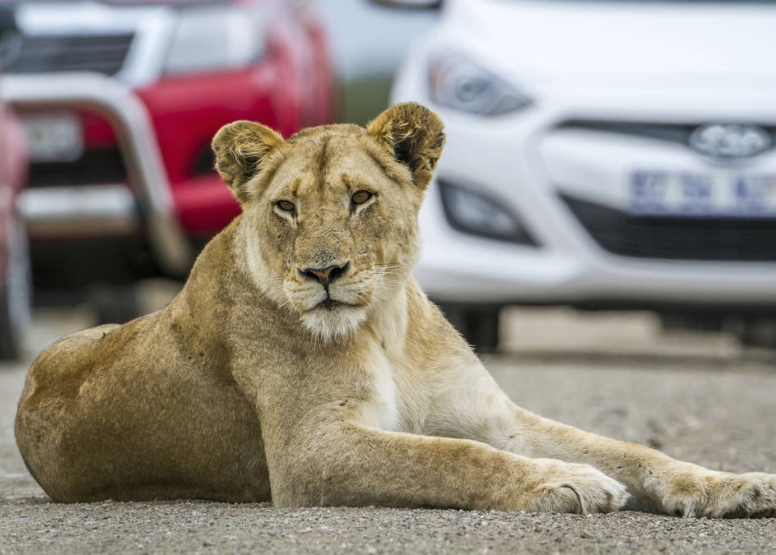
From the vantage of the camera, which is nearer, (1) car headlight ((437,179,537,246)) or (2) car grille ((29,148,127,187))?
(1) car headlight ((437,179,537,246))

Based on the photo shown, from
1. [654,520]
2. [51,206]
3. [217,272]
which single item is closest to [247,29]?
[51,206]

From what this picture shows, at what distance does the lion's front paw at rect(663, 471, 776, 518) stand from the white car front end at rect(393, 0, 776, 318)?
2.97 meters

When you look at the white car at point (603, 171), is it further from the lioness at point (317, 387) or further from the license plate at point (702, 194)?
the lioness at point (317, 387)

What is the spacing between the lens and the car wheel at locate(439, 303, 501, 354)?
22.2ft

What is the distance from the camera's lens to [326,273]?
3.40 metres

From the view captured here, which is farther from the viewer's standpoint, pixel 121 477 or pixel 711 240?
pixel 711 240

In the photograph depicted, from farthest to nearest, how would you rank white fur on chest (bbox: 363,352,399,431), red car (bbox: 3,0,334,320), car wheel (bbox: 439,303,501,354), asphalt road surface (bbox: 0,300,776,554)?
1. red car (bbox: 3,0,334,320)
2. car wheel (bbox: 439,303,501,354)
3. white fur on chest (bbox: 363,352,399,431)
4. asphalt road surface (bbox: 0,300,776,554)

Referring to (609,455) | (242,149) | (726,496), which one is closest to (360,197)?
(242,149)

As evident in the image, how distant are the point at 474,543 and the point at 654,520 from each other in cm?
55

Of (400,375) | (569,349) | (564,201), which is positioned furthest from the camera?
(569,349)

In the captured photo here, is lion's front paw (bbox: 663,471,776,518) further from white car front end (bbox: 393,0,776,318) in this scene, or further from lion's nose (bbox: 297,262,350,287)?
white car front end (bbox: 393,0,776,318)

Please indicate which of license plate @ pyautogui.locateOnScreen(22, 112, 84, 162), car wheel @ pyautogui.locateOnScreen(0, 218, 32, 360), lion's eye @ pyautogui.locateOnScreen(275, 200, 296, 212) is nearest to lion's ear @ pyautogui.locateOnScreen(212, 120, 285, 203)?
lion's eye @ pyautogui.locateOnScreen(275, 200, 296, 212)

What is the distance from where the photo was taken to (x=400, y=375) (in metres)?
3.69

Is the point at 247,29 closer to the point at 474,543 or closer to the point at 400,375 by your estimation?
the point at 400,375
